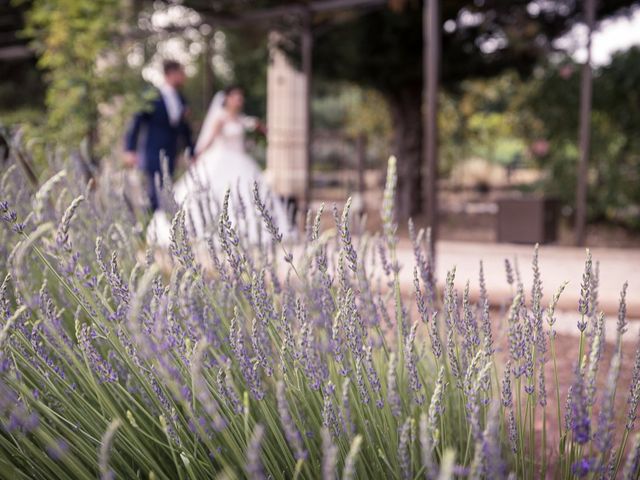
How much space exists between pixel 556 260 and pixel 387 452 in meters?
5.00

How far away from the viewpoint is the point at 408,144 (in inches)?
452

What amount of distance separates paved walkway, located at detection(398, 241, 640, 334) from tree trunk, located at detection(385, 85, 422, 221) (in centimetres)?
378

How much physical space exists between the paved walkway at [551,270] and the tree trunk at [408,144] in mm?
3778

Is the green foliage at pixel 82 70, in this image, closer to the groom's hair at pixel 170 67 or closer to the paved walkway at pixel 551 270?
the groom's hair at pixel 170 67

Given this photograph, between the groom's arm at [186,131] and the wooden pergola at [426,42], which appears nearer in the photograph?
the wooden pergola at [426,42]

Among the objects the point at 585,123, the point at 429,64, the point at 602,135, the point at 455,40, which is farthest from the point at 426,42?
the point at 602,135

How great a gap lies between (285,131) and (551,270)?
882 centimetres

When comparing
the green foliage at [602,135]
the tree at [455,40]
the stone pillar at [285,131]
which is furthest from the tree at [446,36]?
the stone pillar at [285,131]

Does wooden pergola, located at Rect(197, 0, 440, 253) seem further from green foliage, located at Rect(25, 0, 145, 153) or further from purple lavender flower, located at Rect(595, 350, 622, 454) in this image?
purple lavender flower, located at Rect(595, 350, 622, 454)

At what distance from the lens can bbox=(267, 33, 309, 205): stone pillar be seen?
500 inches

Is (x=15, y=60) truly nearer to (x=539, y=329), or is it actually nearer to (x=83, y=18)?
(x=83, y=18)

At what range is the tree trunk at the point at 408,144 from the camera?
36.9 ft

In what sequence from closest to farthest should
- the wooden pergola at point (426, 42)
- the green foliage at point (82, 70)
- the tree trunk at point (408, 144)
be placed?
the wooden pergola at point (426, 42) < the green foliage at point (82, 70) < the tree trunk at point (408, 144)

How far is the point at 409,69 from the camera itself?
10047 mm
